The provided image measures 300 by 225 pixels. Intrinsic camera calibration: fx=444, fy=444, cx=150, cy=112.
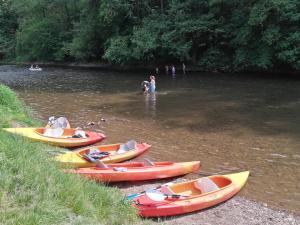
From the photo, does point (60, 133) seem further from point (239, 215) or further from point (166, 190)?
point (239, 215)

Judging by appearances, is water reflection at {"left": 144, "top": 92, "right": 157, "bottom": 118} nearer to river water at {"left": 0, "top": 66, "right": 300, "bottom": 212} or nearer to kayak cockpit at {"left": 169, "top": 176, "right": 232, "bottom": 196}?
river water at {"left": 0, "top": 66, "right": 300, "bottom": 212}

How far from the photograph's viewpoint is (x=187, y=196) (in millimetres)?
9055

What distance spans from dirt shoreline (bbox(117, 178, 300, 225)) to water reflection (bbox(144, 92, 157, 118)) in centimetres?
1012

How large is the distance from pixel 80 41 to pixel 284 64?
978 inches

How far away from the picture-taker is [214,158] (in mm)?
12789

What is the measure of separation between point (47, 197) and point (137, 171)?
4827 millimetres

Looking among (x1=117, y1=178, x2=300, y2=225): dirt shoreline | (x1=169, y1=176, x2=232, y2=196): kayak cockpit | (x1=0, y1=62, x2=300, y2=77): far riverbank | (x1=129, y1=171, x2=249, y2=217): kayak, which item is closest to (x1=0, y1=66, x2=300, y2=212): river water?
(x1=117, y1=178, x2=300, y2=225): dirt shoreline

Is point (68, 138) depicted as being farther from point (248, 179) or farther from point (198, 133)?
point (248, 179)

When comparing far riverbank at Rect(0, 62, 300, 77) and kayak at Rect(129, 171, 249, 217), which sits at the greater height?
far riverbank at Rect(0, 62, 300, 77)

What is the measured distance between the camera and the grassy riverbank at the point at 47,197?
530 centimetres

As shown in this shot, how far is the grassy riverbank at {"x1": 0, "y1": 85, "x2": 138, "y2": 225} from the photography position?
17.4 ft

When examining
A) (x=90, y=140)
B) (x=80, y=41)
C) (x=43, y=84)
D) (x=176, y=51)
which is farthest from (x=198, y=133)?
(x=80, y=41)

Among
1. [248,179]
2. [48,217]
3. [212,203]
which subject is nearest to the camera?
[48,217]

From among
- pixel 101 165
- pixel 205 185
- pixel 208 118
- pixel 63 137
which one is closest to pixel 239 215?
pixel 205 185
